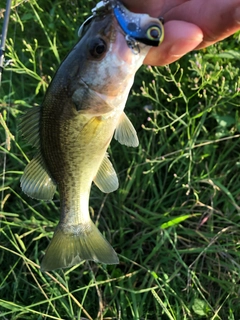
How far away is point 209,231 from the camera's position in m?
2.33

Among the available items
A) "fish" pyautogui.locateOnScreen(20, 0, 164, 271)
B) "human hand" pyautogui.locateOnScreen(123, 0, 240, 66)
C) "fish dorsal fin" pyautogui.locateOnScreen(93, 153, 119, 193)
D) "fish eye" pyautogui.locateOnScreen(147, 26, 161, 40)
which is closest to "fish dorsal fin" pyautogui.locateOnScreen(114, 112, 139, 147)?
"fish" pyautogui.locateOnScreen(20, 0, 164, 271)

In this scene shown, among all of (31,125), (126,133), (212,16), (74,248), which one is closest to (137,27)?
(212,16)

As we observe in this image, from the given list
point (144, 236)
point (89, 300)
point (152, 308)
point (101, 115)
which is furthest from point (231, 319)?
point (101, 115)

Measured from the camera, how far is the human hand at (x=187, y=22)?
1.44 meters

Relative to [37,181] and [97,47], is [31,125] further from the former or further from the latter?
[97,47]

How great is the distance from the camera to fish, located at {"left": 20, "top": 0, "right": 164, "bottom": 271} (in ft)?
4.56

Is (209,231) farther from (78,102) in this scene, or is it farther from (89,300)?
(78,102)

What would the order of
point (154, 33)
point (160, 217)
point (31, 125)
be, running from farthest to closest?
point (160, 217)
point (31, 125)
point (154, 33)

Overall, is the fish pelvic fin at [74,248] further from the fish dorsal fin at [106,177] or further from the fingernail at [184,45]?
the fingernail at [184,45]

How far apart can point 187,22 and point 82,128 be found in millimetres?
546

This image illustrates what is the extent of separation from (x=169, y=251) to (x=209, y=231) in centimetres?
26

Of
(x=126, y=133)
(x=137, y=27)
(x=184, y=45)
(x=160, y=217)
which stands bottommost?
(x=160, y=217)

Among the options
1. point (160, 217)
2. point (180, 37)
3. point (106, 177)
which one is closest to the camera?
point (180, 37)

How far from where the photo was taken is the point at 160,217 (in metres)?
2.36
